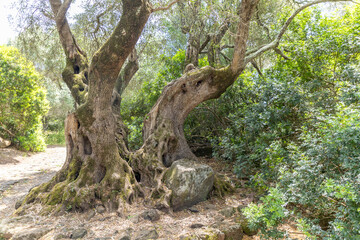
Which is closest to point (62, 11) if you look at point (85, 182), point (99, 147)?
point (99, 147)

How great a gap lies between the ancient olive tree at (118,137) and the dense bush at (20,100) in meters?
6.43

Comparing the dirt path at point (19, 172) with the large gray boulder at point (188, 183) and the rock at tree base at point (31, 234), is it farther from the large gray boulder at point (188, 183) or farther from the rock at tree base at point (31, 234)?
the large gray boulder at point (188, 183)

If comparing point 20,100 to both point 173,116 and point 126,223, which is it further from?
point 126,223

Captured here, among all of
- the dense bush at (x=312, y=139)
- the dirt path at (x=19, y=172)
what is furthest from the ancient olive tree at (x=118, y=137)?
the dirt path at (x=19, y=172)

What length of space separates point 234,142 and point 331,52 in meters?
3.12

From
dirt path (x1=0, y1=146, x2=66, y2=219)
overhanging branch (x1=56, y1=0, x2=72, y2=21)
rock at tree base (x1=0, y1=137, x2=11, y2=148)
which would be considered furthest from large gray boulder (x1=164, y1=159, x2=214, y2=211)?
rock at tree base (x1=0, y1=137, x2=11, y2=148)

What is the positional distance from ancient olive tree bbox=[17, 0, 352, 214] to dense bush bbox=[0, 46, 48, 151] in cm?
643

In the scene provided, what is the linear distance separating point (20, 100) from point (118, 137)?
25.4 feet

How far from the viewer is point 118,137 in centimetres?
630

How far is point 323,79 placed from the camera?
17.9ft

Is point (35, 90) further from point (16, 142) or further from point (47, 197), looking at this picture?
point (47, 197)

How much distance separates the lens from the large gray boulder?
14.6 feet

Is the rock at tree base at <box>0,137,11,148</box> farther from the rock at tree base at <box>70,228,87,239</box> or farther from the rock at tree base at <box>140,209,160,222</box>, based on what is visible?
the rock at tree base at <box>140,209,160,222</box>

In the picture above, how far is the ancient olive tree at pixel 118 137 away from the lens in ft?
14.7
